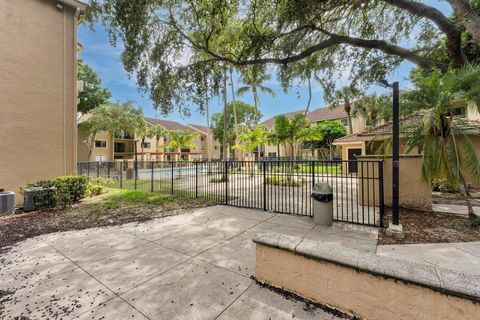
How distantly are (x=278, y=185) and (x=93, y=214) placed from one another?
290 inches

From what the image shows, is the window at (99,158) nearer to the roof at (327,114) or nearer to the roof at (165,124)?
the roof at (165,124)

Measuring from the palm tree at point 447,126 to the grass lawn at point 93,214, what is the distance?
705cm

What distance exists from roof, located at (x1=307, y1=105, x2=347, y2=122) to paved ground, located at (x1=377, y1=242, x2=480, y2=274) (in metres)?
32.4

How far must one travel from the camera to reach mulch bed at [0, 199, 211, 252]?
5.66 m

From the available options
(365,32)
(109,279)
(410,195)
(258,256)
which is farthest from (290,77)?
(109,279)

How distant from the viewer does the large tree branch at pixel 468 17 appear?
6401 mm

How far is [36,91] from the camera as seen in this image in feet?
30.7

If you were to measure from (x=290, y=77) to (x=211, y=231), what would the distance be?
366 inches

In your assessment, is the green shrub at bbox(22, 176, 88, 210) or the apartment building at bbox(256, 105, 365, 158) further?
the apartment building at bbox(256, 105, 365, 158)

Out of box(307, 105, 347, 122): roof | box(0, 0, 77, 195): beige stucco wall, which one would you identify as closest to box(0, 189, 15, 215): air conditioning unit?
box(0, 0, 77, 195): beige stucco wall

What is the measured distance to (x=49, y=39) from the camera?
9.77 metres

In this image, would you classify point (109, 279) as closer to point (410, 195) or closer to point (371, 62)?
point (410, 195)

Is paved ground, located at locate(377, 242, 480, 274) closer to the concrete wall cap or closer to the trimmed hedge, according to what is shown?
the concrete wall cap

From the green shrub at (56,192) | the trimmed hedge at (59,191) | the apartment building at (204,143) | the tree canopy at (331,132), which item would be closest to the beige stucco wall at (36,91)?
the trimmed hedge at (59,191)
